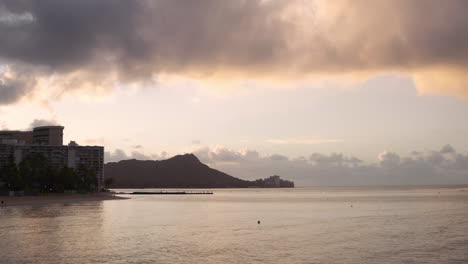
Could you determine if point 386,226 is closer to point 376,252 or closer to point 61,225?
point 376,252

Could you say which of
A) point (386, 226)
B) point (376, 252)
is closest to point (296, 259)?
point (376, 252)

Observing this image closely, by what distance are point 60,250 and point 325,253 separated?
1133 inches

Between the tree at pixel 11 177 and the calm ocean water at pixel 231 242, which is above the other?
the tree at pixel 11 177

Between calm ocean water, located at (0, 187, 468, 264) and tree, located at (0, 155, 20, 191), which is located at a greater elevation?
tree, located at (0, 155, 20, 191)

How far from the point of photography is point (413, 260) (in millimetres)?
47312

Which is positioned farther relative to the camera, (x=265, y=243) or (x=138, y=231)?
(x=138, y=231)

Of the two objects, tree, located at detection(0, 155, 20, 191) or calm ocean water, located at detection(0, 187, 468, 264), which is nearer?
calm ocean water, located at detection(0, 187, 468, 264)

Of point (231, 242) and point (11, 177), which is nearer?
point (231, 242)

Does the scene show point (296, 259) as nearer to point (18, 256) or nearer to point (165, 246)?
point (165, 246)

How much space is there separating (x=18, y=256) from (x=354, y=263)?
1293 inches

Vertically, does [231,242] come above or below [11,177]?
below

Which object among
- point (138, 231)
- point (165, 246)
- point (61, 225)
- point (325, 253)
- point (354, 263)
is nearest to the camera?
point (354, 263)

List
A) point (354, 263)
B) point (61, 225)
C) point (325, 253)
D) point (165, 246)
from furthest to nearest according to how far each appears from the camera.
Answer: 1. point (61, 225)
2. point (165, 246)
3. point (325, 253)
4. point (354, 263)

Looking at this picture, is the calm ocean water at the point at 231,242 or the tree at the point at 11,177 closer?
the calm ocean water at the point at 231,242
